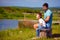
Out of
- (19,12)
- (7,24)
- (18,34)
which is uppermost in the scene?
(19,12)

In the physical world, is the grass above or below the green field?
below

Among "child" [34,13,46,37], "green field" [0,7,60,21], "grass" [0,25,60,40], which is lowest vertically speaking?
"grass" [0,25,60,40]

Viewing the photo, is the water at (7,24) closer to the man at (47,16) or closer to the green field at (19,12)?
the green field at (19,12)

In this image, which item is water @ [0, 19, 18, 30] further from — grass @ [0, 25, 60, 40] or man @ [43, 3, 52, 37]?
man @ [43, 3, 52, 37]

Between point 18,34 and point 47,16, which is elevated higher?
point 47,16

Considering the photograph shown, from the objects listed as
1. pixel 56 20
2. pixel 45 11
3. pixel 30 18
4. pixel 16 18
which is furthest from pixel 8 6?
pixel 56 20

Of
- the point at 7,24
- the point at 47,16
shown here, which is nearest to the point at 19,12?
the point at 7,24

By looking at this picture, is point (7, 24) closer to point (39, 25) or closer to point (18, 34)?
point (18, 34)

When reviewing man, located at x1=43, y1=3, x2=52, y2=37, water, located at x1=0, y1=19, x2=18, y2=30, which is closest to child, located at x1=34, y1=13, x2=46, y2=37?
man, located at x1=43, y1=3, x2=52, y2=37

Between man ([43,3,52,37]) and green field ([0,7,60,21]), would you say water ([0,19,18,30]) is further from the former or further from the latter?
man ([43,3,52,37])

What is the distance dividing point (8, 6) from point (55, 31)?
61cm

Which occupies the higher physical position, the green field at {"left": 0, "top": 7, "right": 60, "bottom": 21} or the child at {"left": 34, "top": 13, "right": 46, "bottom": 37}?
the green field at {"left": 0, "top": 7, "right": 60, "bottom": 21}

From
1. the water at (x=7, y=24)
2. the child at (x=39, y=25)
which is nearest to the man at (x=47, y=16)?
the child at (x=39, y=25)

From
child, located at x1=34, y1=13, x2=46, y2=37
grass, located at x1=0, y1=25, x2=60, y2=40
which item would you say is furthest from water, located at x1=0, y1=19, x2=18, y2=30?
child, located at x1=34, y1=13, x2=46, y2=37
